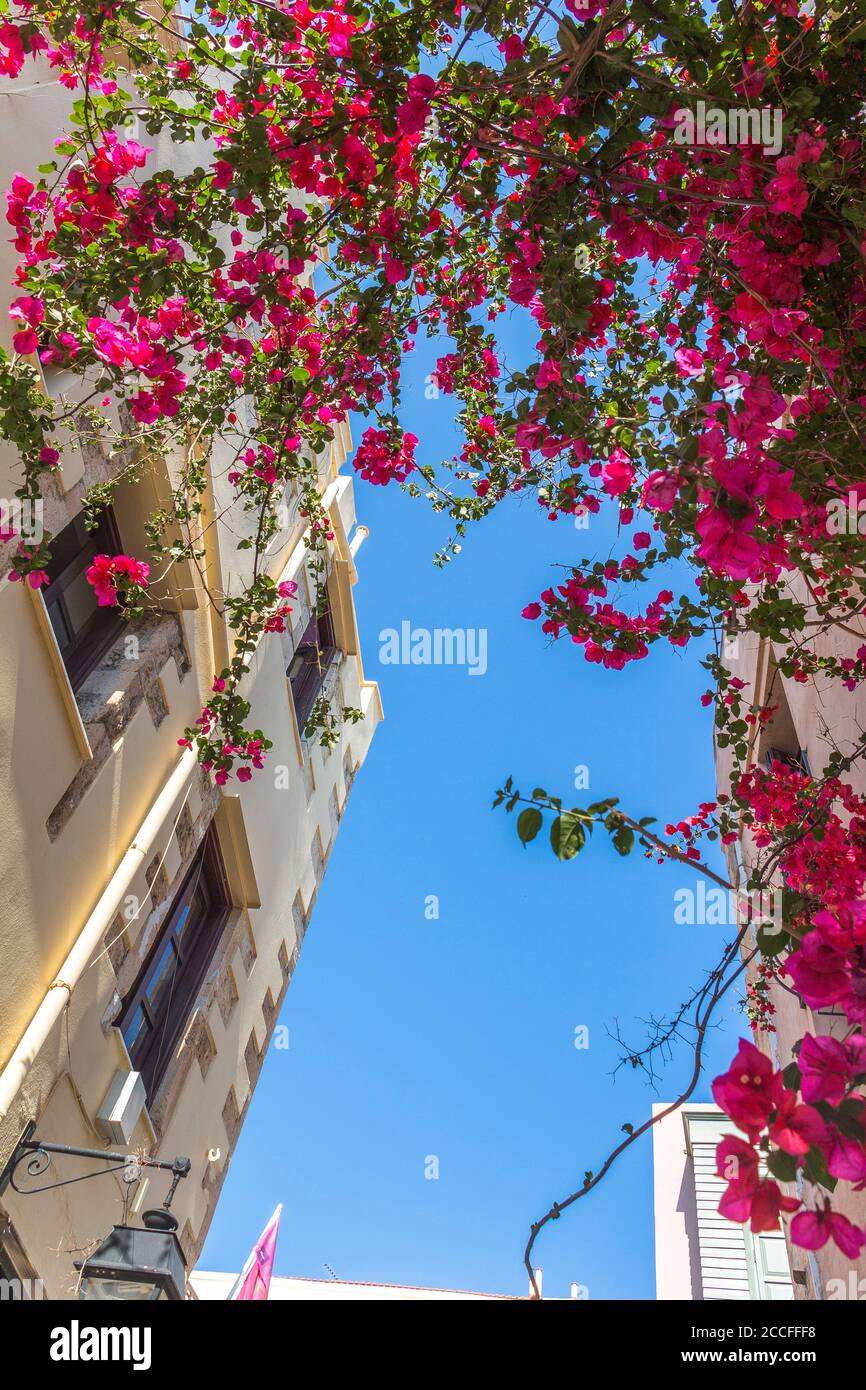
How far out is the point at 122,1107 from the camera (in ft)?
15.9

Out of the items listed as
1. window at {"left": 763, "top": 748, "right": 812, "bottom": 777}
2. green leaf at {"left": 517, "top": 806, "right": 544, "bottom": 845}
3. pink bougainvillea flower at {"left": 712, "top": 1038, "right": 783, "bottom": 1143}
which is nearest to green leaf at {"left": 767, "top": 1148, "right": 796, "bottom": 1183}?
pink bougainvillea flower at {"left": 712, "top": 1038, "right": 783, "bottom": 1143}

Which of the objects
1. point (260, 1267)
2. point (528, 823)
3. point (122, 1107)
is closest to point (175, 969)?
point (122, 1107)

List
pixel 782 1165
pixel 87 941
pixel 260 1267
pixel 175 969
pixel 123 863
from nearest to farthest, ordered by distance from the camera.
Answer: pixel 782 1165 < pixel 87 941 < pixel 123 863 < pixel 175 969 < pixel 260 1267

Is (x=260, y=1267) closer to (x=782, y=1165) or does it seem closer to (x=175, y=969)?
(x=175, y=969)

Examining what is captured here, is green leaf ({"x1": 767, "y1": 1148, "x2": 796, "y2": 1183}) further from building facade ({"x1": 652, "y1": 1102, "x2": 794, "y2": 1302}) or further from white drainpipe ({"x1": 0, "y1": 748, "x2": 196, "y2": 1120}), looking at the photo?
building facade ({"x1": 652, "y1": 1102, "x2": 794, "y2": 1302})

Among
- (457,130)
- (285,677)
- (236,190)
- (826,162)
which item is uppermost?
(285,677)

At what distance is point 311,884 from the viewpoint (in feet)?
30.2

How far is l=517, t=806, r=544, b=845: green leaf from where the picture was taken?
6.48 ft

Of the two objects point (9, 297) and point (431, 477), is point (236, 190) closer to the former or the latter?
point (9, 297)

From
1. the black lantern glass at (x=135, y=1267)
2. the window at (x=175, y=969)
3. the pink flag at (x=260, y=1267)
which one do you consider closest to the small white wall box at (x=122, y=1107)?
the window at (x=175, y=969)

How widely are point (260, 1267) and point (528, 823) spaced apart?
394 inches

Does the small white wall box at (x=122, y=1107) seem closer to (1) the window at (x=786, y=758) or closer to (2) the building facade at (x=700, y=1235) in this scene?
(1) the window at (x=786, y=758)
